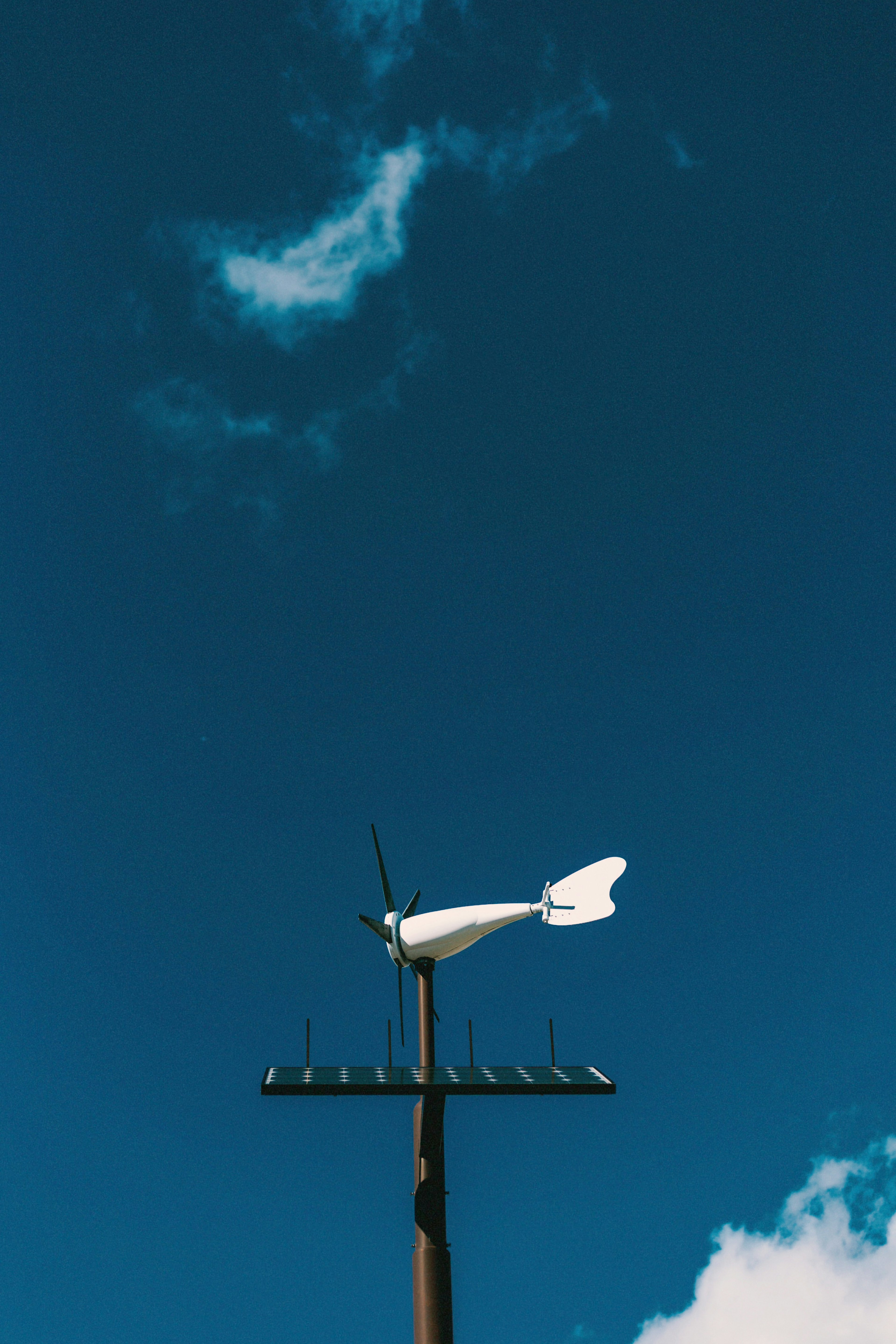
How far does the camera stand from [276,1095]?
1911 centimetres

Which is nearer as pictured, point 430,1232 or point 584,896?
point 430,1232

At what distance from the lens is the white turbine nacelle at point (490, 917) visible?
23.2 meters

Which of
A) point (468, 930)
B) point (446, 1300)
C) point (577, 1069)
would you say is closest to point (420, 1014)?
point (468, 930)

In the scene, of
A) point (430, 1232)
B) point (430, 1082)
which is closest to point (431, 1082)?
point (430, 1082)

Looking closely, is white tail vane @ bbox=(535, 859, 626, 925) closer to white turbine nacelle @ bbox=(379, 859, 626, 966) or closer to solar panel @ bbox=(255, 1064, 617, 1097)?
white turbine nacelle @ bbox=(379, 859, 626, 966)

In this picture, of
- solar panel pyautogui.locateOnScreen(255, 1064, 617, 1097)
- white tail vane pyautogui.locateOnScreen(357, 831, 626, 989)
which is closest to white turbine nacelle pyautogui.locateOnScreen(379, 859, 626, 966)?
white tail vane pyautogui.locateOnScreen(357, 831, 626, 989)

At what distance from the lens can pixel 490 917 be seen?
23438mm

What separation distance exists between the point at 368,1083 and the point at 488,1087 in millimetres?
2316

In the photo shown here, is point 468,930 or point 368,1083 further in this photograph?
point 468,930

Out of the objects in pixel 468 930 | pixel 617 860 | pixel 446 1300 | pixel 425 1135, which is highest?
pixel 617 860

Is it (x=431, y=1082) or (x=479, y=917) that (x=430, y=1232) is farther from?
(x=479, y=917)

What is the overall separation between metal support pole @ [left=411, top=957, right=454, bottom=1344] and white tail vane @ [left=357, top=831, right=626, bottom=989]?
2.57 m

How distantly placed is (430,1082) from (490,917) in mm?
4497

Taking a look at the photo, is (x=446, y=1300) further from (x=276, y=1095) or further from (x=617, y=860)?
(x=617, y=860)
